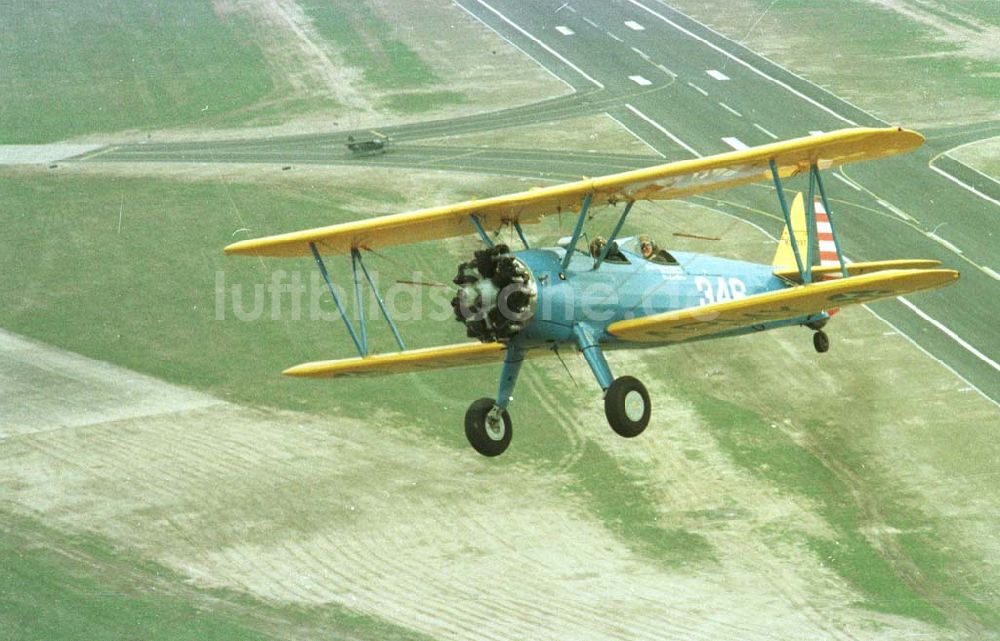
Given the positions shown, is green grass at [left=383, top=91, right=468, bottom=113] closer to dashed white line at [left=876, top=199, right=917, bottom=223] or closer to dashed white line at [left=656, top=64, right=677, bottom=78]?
dashed white line at [left=656, top=64, right=677, bottom=78]

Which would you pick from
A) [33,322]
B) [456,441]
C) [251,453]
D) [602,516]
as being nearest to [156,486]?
[251,453]

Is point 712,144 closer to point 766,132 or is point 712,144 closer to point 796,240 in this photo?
→ point 766,132

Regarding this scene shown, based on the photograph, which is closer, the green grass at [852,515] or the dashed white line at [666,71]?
the green grass at [852,515]

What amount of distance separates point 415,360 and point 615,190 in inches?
220

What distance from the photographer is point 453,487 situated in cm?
4456

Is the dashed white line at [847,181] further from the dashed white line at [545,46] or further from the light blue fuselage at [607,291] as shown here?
the light blue fuselage at [607,291]

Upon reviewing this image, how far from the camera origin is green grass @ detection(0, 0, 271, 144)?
89.1m

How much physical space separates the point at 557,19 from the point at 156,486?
64.8 metres

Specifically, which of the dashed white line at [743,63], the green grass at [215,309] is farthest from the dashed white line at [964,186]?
the green grass at [215,309]

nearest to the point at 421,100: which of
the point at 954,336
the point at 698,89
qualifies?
the point at 698,89

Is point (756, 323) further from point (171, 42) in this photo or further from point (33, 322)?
point (171, 42)

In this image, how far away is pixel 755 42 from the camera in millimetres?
97250

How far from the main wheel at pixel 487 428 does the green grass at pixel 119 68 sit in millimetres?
58265

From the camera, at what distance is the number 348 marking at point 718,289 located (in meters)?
34.5
